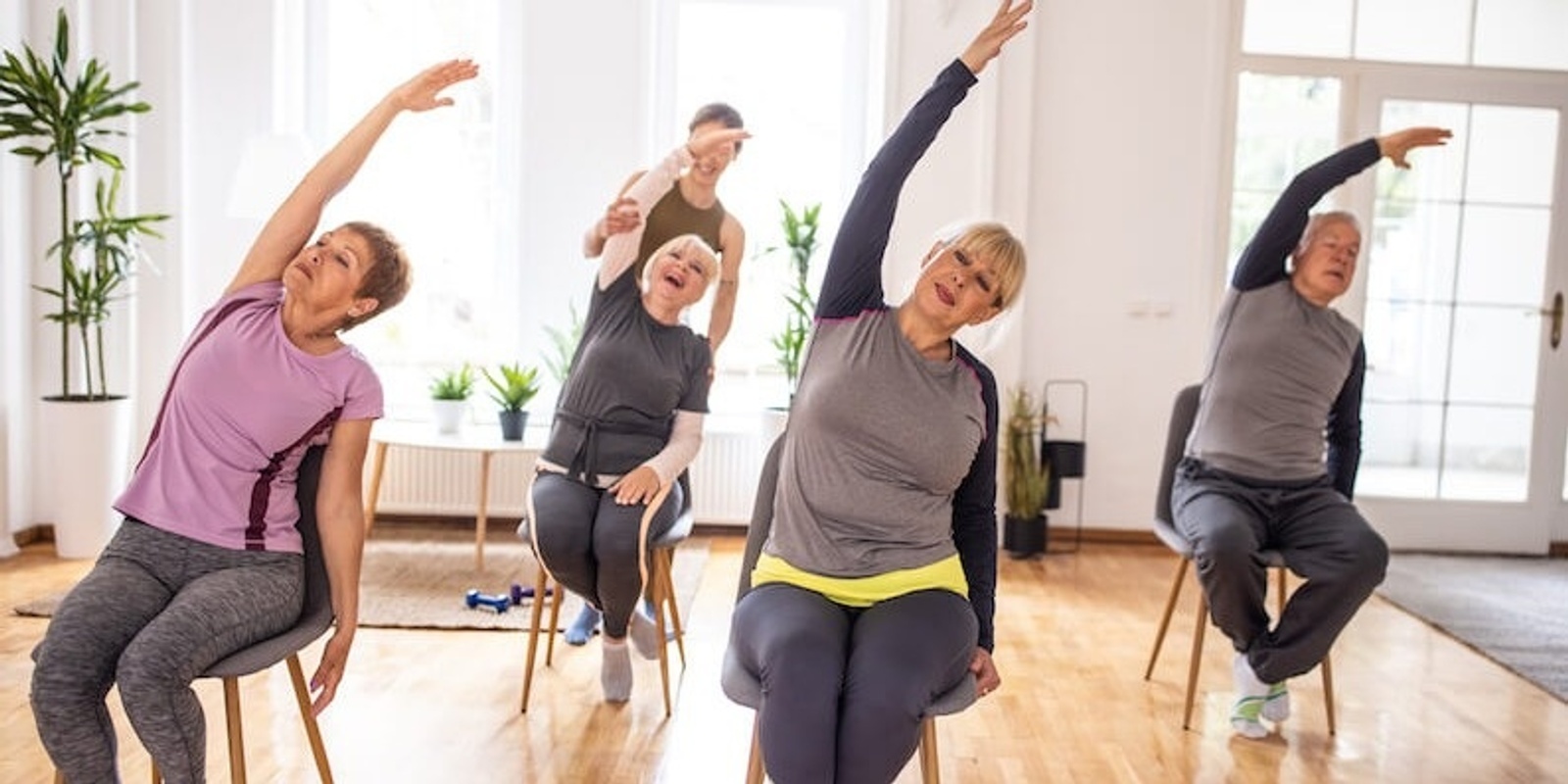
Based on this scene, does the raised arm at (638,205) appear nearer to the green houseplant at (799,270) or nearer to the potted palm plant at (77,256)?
the green houseplant at (799,270)

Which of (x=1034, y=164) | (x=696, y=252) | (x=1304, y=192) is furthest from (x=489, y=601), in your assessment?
(x=1034, y=164)

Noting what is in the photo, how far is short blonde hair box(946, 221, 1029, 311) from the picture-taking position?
2.07m

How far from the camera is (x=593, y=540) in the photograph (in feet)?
9.21

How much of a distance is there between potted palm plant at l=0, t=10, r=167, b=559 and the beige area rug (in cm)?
60

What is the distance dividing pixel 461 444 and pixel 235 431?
2300mm

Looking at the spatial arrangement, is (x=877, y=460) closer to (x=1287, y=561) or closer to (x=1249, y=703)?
(x=1287, y=561)

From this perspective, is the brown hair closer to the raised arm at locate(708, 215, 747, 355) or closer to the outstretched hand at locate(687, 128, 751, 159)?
the outstretched hand at locate(687, 128, 751, 159)

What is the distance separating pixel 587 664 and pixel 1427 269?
3.96 meters

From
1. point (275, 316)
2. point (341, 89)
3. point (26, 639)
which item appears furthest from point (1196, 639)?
point (341, 89)

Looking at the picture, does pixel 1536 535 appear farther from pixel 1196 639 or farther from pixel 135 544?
pixel 135 544

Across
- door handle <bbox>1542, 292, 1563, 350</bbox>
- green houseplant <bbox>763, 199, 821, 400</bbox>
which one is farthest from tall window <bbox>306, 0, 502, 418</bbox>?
door handle <bbox>1542, 292, 1563, 350</bbox>

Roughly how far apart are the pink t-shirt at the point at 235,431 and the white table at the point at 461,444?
6.99 feet

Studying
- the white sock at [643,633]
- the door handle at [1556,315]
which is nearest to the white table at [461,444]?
the white sock at [643,633]

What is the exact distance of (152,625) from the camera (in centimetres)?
184
